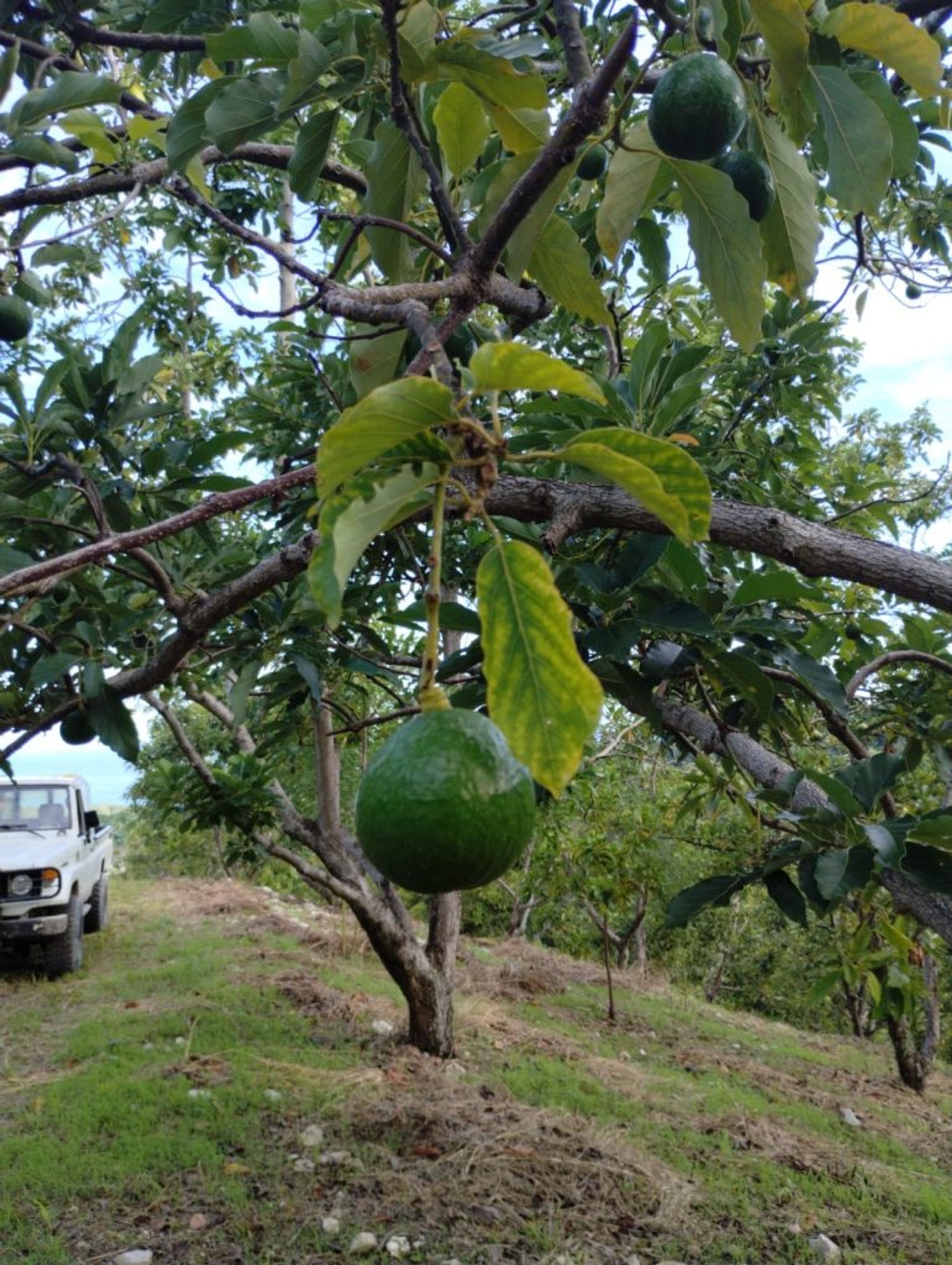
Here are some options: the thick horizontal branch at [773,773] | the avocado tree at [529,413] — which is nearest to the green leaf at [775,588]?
the avocado tree at [529,413]

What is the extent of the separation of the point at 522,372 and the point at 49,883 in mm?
7220

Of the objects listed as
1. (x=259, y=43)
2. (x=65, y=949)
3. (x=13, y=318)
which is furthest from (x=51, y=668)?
(x=65, y=949)

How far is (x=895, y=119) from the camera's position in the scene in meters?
1.23

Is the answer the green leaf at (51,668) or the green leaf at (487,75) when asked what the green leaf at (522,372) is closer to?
the green leaf at (487,75)

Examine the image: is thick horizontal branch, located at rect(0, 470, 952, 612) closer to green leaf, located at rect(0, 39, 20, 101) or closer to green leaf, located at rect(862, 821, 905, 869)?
green leaf, located at rect(862, 821, 905, 869)

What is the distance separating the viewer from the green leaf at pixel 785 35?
0.93 m

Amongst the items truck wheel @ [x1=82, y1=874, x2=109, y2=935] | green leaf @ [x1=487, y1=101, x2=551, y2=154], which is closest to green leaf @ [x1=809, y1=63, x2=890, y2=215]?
green leaf @ [x1=487, y1=101, x2=551, y2=154]

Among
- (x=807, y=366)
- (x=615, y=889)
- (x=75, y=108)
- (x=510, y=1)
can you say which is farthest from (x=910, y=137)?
(x=615, y=889)

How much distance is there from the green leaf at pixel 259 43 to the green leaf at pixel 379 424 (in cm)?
95

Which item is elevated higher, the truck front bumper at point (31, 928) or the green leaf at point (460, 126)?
the green leaf at point (460, 126)

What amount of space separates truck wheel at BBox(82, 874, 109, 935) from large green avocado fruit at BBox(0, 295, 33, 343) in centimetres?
735

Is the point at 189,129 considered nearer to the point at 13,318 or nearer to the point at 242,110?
the point at 242,110

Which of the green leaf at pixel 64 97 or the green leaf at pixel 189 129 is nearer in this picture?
the green leaf at pixel 189 129

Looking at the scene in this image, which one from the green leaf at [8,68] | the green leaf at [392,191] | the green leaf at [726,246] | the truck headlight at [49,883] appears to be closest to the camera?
the green leaf at [726,246]
